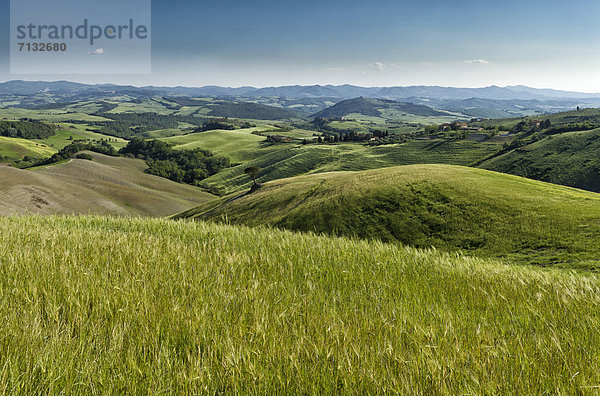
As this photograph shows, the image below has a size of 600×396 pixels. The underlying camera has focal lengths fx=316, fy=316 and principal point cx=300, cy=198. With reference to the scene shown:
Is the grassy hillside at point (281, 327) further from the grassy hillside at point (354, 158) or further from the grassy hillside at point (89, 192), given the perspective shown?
the grassy hillside at point (354, 158)

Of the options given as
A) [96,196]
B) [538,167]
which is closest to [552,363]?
[96,196]

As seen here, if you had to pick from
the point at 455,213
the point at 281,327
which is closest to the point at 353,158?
the point at 455,213

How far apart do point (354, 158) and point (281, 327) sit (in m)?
170

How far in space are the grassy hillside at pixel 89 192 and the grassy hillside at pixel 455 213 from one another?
275 ft

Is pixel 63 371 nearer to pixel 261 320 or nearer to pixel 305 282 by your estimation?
pixel 261 320

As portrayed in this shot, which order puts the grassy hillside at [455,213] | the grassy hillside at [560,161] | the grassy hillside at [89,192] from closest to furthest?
the grassy hillside at [455,213] → the grassy hillside at [89,192] → the grassy hillside at [560,161]

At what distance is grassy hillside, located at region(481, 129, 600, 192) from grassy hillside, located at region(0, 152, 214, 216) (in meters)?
141

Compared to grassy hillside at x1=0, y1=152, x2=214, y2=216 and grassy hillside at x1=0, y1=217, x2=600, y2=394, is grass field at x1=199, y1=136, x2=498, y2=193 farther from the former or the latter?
grassy hillside at x1=0, y1=217, x2=600, y2=394

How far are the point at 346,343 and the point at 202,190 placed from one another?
175 m

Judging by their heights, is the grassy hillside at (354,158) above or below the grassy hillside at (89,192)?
above

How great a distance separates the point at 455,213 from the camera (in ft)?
108

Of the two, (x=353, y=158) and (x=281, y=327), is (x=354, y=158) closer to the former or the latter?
(x=353, y=158)

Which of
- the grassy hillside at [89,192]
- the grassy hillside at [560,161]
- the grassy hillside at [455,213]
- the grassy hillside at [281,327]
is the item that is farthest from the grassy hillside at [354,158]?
the grassy hillside at [281,327]

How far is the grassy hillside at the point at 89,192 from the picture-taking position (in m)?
106
